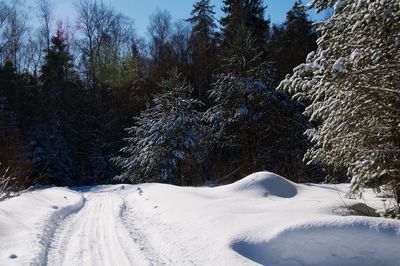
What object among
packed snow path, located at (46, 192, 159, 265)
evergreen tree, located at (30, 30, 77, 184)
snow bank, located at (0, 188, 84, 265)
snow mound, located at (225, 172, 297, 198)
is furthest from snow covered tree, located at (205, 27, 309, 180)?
evergreen tree, located at (30, 30, 77, 184)

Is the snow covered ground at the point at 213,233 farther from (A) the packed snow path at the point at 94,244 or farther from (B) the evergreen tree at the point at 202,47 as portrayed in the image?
(B) the evergreen tree at the point at 202,47

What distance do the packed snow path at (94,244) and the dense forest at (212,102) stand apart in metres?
3.13

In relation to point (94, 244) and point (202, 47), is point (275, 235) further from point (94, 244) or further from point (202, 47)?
point (202, 47)

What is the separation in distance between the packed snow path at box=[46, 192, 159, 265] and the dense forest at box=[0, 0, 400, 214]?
313 cm

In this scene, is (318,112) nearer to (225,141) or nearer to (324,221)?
(324,221)

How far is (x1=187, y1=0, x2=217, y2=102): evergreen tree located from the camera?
38.7m

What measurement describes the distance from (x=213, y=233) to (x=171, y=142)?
57.9 ft

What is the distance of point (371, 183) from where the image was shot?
811cm

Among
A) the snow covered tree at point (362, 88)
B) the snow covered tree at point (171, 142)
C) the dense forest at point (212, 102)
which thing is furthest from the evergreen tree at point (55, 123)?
the snow covered tree at point (362, 88)

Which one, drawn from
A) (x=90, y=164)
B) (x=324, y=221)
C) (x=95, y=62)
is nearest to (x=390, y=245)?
(x=324, y=221)

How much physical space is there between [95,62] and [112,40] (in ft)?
15.0

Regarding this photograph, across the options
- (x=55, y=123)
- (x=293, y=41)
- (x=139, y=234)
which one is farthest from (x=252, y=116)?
(x=55, y=123)

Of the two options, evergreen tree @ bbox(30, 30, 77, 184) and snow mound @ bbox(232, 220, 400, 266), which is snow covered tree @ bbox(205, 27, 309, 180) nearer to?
snow mound @ bbox(232, 220, 400, 266)

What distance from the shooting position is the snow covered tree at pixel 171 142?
79.1 feet
